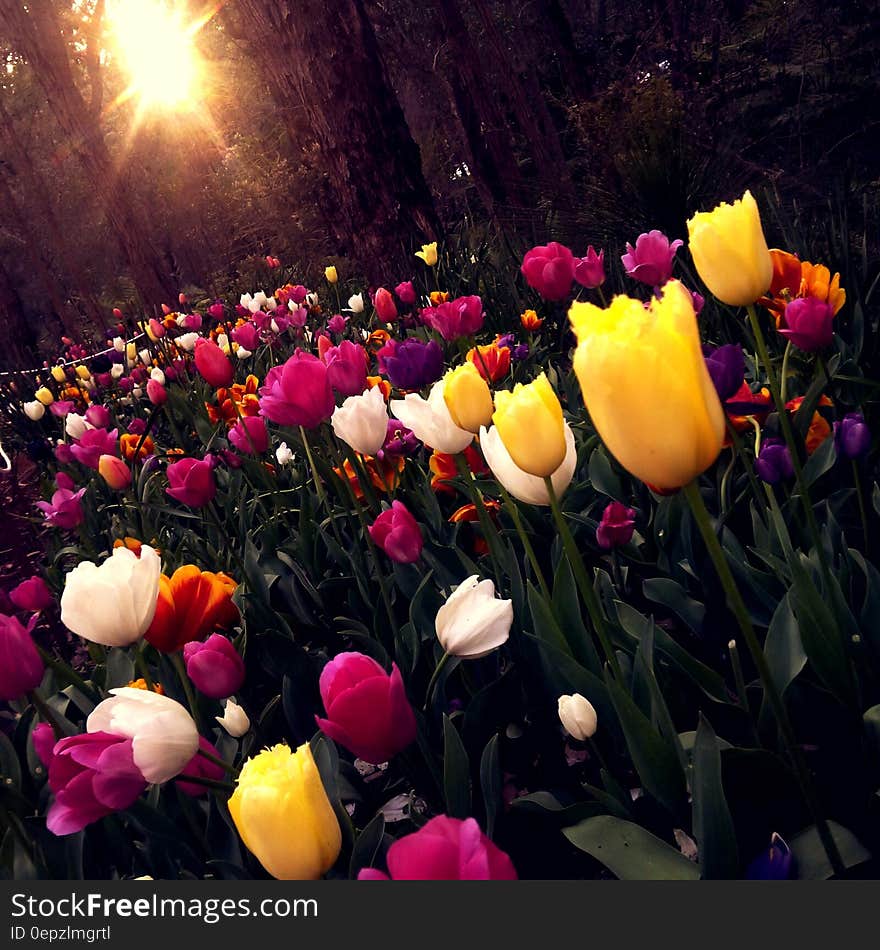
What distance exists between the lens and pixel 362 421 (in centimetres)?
148

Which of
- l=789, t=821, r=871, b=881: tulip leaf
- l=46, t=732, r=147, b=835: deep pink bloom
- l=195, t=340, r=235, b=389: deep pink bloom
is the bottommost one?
l=789, t=821, r=871, b=881: tulip leaf

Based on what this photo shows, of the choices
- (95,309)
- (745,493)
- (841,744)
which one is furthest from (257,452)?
(95,309)

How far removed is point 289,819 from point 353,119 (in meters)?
4.34

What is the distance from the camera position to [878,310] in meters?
2.47

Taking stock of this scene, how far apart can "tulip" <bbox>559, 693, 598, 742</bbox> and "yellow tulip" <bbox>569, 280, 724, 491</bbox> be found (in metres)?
0.45

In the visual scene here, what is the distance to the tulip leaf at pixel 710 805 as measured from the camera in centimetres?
81

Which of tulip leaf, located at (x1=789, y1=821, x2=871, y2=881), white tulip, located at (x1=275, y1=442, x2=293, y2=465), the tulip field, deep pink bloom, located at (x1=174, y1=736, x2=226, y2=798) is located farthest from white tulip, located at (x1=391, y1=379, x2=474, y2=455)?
white tulip, located at (x1=275, y1=442, x2=293, y2=465)

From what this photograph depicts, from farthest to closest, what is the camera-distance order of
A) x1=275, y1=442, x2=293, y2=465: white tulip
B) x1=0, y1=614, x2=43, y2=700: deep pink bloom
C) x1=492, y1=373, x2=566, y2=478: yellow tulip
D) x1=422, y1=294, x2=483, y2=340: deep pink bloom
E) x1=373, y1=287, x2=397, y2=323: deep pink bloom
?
x1=373, y1=287, x2=397, y2=323: deep pink bloom < x1=275, y1=442, x2=293, y2=465: white tulip < x1=422, y1=294, x2=483, y2=340: deep pink bloom < x1=0, y1=614, x2=43, y2=700: deep pink bloom < x1=492, y1=373, x2=566, y2=478: yellow tulip

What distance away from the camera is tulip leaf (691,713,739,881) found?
2.66 ft

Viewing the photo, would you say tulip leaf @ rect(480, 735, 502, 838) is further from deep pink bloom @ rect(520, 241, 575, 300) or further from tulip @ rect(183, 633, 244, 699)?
deep pink bloom @ rect(520, 241, 575, 300)

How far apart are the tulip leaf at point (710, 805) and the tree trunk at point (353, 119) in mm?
4019

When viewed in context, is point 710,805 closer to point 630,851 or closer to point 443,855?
point 630,851

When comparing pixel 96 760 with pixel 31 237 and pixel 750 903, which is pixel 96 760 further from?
pixel 31 237

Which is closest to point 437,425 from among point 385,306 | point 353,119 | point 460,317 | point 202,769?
point 202,769
